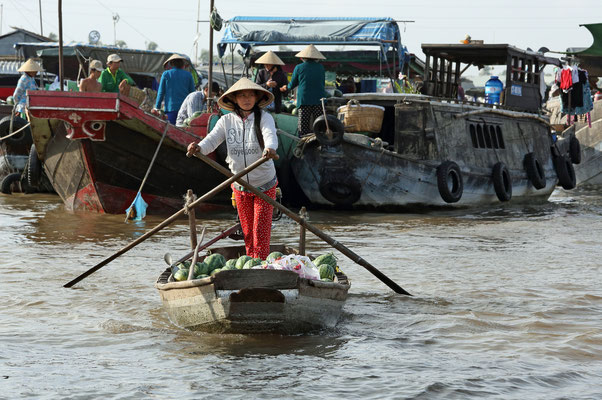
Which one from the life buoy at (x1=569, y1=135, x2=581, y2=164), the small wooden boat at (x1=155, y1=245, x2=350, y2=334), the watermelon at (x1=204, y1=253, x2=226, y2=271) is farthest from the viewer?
the life buoy at (x1=569, y1=135, x2=581, y2=164)

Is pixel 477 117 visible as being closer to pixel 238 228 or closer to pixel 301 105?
pixel 301 105

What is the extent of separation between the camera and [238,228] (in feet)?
21.9

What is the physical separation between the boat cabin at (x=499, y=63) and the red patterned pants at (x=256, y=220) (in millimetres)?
8211

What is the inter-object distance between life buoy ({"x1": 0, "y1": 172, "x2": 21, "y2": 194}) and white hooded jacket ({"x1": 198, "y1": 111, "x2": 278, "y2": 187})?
9.09 m

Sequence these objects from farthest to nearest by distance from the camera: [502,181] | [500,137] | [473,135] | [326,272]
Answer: [500,137], [502,181], [473,135], [326,272]

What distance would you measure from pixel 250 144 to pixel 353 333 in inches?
58.4

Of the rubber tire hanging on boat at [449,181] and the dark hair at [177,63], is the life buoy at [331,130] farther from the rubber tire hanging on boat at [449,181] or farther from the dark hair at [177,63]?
the dark hair at [177,63]

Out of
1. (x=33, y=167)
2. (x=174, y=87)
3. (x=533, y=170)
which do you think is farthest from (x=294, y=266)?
(x=533, y=170)

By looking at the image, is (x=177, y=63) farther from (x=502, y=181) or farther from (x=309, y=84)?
(x=502, y=181)

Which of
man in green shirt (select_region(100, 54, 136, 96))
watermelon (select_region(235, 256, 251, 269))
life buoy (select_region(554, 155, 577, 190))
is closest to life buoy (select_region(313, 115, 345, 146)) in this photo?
man in green shirt (select_region(100, 54, 136, 96))

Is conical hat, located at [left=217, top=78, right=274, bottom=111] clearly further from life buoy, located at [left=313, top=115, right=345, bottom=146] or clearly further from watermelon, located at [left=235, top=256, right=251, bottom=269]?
life buoy, located at [left=313, top=115, right=345, bottom=146]

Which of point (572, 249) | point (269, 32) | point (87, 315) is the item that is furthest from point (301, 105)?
point (87, 315)

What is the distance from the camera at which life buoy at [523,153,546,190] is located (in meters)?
14.7

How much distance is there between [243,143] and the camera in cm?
588
